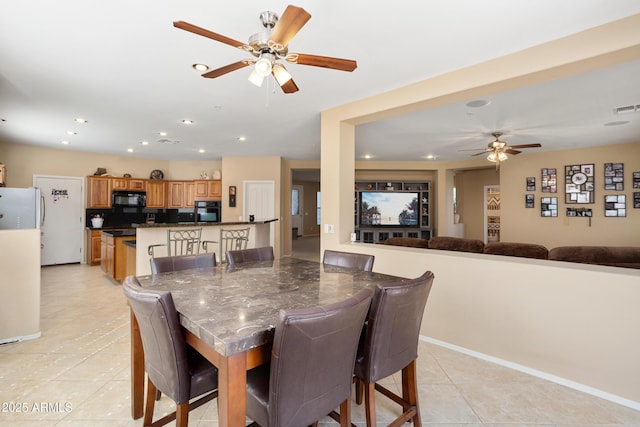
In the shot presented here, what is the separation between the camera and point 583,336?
2248 mm

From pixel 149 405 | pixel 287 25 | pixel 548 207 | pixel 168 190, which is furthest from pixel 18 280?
pixel 548 207

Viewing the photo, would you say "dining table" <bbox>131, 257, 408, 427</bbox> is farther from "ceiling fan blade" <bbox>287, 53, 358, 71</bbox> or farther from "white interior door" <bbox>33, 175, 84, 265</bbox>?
"white interior door" <bbox>33, 175, 84, 265</bbox>

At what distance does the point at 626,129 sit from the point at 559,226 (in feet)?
7.82

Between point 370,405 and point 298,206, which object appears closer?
point 370,405

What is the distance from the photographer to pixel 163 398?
2133mm

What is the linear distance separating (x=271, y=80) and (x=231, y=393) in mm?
2892

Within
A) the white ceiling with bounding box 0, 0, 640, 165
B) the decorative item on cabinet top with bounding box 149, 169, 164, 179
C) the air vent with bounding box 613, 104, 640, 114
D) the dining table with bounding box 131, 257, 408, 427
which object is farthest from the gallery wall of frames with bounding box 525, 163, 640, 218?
the decorative item on cabinet top with bounding box 149, 169, 164, 179

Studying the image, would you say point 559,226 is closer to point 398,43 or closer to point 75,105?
point 398,43

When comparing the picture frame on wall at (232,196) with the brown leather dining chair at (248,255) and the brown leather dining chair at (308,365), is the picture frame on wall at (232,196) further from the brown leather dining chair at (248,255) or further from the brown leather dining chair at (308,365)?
the brown leather dining chair at (308,365)

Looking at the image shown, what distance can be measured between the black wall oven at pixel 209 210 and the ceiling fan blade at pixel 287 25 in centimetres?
640

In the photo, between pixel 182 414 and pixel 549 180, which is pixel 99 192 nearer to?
pixel 182 414

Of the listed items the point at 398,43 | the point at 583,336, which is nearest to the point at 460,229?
the point at 583,336

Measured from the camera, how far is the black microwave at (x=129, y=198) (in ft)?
23.7

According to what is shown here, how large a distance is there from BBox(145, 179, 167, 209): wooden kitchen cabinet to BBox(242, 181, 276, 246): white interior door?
2295 mm
